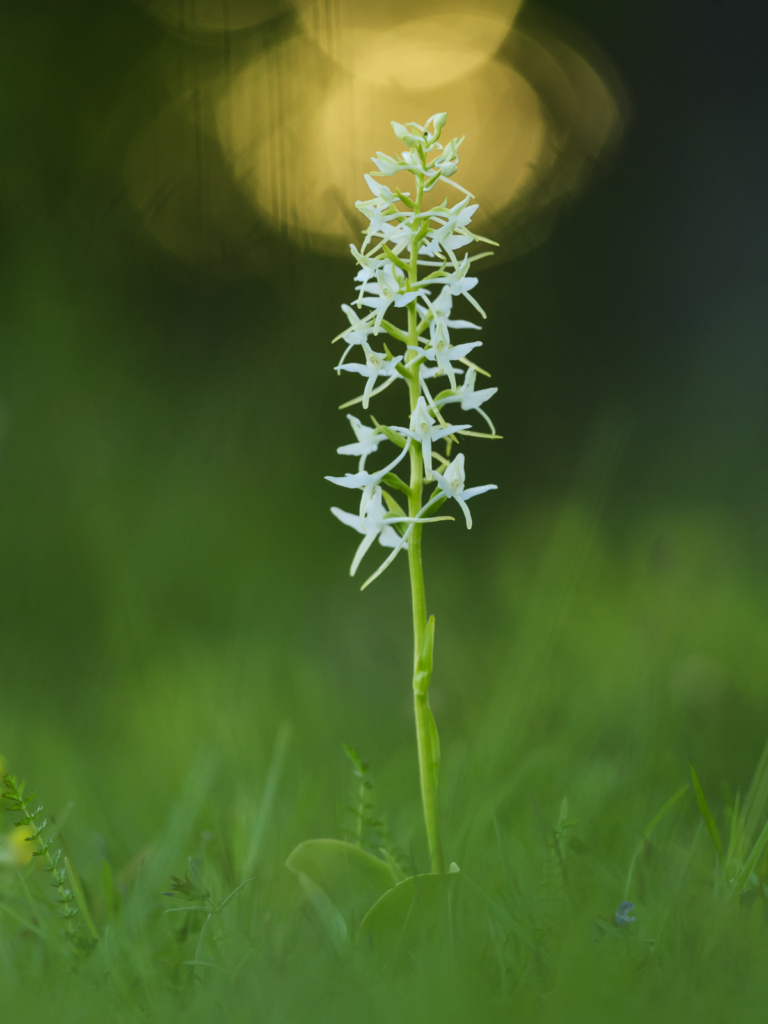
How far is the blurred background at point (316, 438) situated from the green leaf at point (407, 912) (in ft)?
0.80

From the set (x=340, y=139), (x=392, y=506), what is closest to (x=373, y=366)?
(x=392, y=506)

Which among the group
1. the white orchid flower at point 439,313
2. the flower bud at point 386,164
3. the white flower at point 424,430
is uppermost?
the flower bud at point 386,164

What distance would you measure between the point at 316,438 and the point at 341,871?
10.4ft

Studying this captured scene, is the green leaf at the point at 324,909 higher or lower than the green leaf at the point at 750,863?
lower

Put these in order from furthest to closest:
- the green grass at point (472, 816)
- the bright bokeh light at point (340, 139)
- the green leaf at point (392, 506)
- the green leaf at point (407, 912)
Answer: the bright bokeh light at point (340, 139) < the green leaf at point (392, 506) < the green leaf at point (407, 912) < the green grass at point (472, 816)

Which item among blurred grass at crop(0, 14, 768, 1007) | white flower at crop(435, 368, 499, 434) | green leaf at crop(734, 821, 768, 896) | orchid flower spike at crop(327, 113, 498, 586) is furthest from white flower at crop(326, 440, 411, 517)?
green leaf at crop(734, 821, 768, 896)

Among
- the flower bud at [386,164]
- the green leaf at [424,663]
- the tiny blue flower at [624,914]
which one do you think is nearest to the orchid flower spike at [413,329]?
the flower bud at [386,164]

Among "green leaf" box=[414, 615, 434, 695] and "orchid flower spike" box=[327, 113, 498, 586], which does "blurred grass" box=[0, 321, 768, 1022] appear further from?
"orchid flower spike" box=[327, 113, 498, 586]

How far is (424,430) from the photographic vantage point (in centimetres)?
100

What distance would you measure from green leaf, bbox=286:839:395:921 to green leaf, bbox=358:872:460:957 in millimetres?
75

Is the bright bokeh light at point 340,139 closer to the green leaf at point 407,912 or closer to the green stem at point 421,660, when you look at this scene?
the green stem at point 421,660

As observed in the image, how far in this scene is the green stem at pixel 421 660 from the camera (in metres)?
0.93

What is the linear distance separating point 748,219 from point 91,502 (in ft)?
10.8

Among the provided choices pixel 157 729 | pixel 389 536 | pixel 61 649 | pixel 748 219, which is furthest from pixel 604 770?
pixel 748 219
